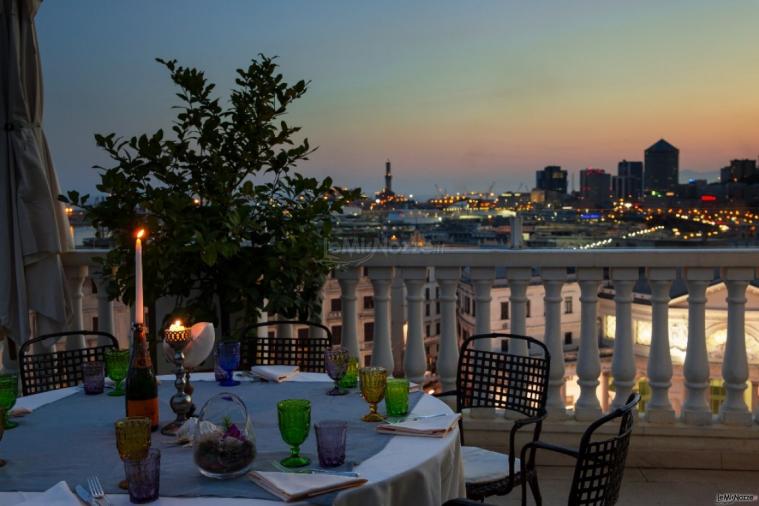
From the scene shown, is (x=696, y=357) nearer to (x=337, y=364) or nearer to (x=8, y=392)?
(x=337, y=364)

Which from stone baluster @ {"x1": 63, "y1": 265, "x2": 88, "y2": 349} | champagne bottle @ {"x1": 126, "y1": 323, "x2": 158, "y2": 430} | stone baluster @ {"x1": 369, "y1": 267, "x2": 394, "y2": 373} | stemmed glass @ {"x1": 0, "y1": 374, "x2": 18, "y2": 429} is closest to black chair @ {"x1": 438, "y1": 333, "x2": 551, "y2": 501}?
stone baluster @ {"x1": 369, "y1": 267, "x2": 394, "y2": 373}

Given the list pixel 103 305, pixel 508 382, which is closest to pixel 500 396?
pixel 508 382

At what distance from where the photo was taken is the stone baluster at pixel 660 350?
3.86m

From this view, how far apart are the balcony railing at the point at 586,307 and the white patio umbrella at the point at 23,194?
1.58 meters

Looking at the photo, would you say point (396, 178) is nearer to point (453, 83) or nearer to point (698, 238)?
point (698, 238)

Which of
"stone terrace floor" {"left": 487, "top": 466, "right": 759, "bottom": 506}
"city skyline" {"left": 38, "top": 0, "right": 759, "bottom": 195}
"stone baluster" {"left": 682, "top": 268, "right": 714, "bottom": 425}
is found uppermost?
"city skyline" {"left": 38, "top": 0, "right": 759, "bottom": 195}

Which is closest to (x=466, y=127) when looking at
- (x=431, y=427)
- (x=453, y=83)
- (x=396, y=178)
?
(x=453, y=83)

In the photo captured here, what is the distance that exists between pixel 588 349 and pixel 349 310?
1296 millimetres

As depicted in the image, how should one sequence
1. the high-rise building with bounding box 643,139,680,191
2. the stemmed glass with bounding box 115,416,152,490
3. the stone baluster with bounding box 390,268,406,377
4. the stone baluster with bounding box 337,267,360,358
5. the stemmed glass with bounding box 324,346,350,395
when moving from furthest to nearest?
the high-rise building with bounding box 643,139,680,191 < the stone baluster with bounding box 390,268,406,377 < the stone baluster with bounding box 337,267,360,358 < the stemmed glass with bounding box 324,346,350,395 < the stemmed glass with bounding box 115,416,152,490

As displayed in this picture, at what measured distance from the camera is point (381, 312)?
4.05 m

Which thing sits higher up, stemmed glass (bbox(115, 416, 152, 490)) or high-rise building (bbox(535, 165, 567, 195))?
high-rise building (bbox(535, 165, 567, 195))

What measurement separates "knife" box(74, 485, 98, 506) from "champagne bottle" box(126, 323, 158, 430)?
429mm

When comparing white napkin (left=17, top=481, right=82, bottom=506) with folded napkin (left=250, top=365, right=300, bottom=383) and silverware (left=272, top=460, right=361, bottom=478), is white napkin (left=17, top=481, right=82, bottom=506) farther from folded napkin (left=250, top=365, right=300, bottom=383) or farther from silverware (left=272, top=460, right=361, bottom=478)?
folded napkin (left=250, top=365, right=300, bottom=383)

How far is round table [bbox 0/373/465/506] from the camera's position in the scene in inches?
63.3
